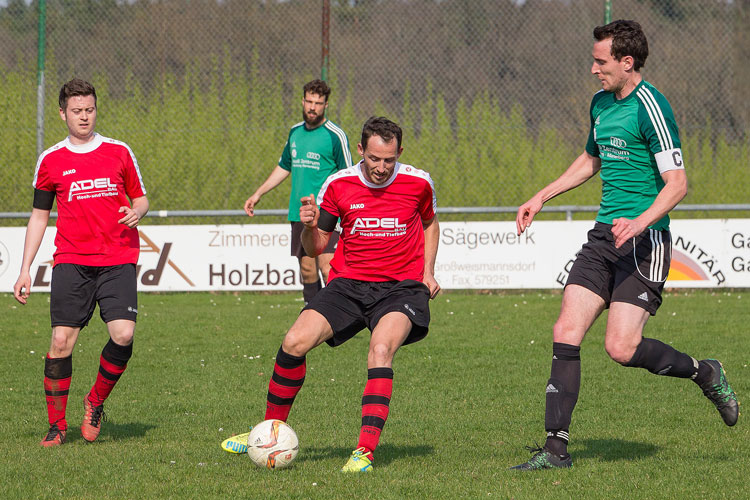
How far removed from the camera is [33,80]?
15.8m

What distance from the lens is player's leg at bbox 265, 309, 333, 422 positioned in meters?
5.45

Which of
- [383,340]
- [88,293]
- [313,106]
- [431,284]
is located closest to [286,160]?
[313,106]

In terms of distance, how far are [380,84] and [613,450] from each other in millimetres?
11552

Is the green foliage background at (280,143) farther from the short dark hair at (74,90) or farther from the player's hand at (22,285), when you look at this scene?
the short dark hair at (74,90)

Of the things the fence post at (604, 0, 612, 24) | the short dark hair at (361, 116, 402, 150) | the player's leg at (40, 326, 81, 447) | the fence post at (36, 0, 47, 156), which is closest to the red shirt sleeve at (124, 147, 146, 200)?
the player's leg at (40, 326, 81, 447)

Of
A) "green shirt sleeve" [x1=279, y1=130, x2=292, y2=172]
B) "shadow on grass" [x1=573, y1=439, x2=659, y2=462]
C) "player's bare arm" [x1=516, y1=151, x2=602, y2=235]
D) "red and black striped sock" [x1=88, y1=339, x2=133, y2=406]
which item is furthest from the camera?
"green shirt sleeve" [x1=279, y1=130, x2=292, y2=172]

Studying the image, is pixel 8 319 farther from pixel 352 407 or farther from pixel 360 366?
pixel 352 407

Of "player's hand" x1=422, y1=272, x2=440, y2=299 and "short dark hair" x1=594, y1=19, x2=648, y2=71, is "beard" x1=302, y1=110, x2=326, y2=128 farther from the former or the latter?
"short dark hair" x1=594, y1=19, x2=648, y2=71

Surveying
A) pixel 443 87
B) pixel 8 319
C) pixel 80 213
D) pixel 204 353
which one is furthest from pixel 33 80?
pixel 80 213

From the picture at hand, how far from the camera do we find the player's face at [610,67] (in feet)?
17.4

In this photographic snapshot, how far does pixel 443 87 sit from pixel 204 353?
27.9 ft

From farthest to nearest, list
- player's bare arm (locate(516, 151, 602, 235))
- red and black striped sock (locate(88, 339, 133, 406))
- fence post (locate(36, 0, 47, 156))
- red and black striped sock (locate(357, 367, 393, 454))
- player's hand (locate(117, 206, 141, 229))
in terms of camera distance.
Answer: fence post (locate(36, 0, 47, 156)) → red and black striped sock (locate(88, 339, 133, 406)) → player's hand (locate(117, 206, 141, 229)) → player's bare arm (locate(516, 151, 602, 235)) → red and black striped sock (locate(357, 367, 393, 454))

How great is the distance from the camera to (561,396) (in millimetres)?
5285

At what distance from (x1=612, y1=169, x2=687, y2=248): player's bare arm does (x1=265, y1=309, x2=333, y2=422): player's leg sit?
5.41 ft
